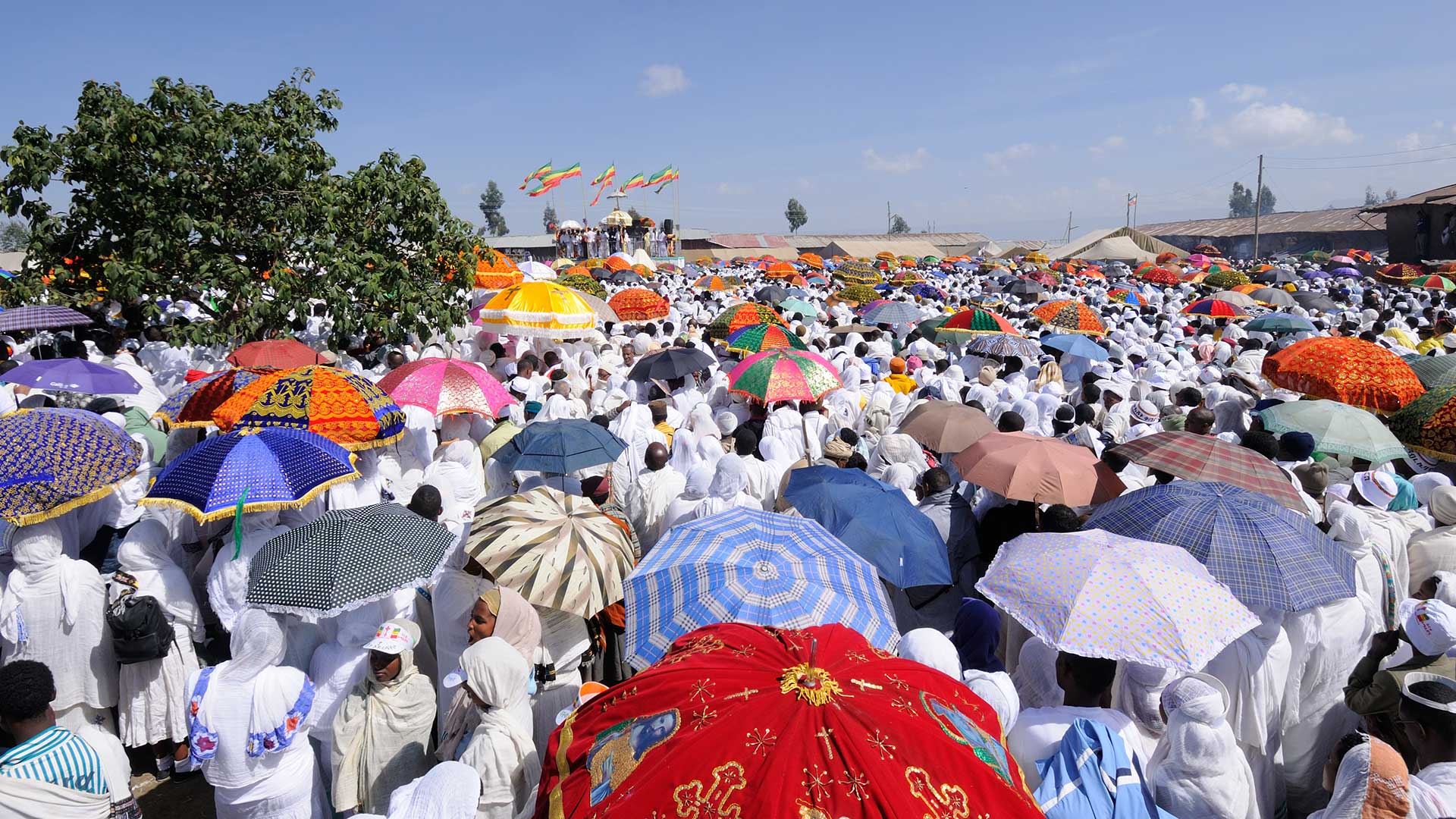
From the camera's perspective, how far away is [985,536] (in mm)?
4805

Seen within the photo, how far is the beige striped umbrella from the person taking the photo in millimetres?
3574

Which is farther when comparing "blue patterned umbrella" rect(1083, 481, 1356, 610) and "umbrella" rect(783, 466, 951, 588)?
"umbrella" rect(783, 466, 951, 588)

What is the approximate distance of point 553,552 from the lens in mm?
3684

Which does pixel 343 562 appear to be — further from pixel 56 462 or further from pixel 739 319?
pixel 739 319

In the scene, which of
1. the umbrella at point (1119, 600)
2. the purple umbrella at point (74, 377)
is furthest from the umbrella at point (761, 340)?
the umbrella at point (1119, 600)

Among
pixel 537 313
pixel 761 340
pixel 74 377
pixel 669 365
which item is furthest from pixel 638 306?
pixel 74 377

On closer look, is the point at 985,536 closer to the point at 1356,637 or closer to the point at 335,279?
the point at 1356,637

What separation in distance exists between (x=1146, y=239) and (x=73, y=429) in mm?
45600

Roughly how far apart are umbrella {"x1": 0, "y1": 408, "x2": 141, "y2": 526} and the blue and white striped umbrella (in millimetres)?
2633

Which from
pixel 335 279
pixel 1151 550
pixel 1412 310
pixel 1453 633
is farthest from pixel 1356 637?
pixel 1412 310

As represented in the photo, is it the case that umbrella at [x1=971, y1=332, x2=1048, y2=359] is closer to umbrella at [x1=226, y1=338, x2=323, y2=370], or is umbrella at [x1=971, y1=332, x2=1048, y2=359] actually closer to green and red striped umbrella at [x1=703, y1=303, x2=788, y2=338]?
green and red striped umbrella at [x1=703, y1=303, x2=788, y2=338]

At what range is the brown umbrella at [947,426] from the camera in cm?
598

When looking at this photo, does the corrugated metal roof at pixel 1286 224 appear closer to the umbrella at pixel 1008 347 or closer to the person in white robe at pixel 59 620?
the umbrella at pixel 1008 347

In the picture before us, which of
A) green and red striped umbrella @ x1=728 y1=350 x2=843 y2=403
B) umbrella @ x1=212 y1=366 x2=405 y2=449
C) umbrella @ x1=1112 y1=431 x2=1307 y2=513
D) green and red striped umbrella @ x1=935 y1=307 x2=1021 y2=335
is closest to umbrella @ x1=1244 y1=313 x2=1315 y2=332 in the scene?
green and red striped umbrella @ x1=935 y1=307 x2=1021 y2=335
